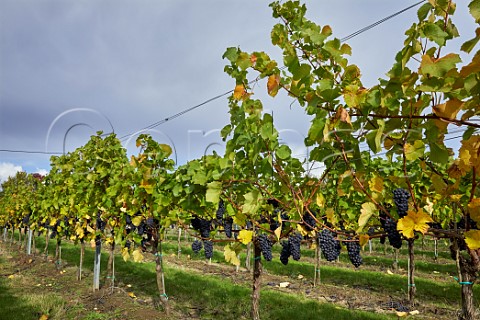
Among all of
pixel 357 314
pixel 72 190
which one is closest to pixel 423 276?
pixel 357 314

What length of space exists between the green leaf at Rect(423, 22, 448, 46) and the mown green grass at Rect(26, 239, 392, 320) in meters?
6.31

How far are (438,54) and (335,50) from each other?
1.43 feet

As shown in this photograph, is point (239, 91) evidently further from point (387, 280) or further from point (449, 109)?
point (387, 280)

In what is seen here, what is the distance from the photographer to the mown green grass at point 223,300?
671cm

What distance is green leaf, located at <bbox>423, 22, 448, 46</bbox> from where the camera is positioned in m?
1.23

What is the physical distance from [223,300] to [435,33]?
7.62 m

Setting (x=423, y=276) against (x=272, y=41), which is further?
(x=423, y=276)

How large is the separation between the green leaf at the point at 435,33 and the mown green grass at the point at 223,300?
631 cm

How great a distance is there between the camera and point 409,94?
129 cm

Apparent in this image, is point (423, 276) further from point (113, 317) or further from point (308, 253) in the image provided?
point (113, 317)

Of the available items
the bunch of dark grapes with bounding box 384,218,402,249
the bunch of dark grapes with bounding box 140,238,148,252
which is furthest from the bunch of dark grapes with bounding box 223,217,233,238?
the bunch of dark grapes with bounding box 384,218,402,249

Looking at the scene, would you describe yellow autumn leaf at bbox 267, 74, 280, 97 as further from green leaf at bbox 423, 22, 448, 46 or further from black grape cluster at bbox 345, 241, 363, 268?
black grape cluster at bbox 345, 241, 363, 268

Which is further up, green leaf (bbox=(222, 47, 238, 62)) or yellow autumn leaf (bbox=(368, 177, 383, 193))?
green leaf (bbox=(222, 47, 238, 62))

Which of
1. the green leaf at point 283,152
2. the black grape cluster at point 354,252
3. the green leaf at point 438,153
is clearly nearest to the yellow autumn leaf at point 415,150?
the green leaf at point 438,153
